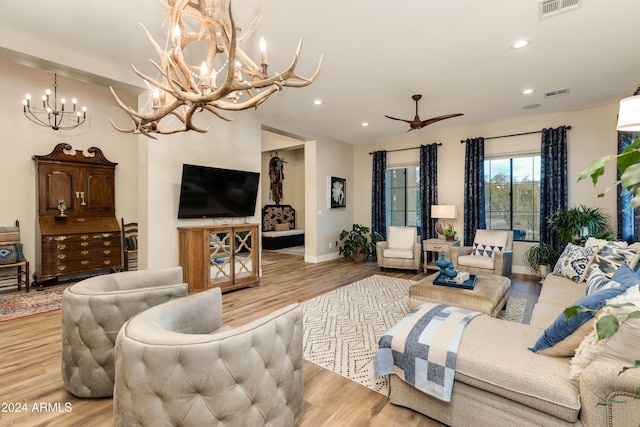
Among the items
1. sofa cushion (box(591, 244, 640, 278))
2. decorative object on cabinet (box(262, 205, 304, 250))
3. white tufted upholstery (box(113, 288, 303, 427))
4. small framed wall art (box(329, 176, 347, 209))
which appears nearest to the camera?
white tufted upholstery (box(113, 288, 303, 427))

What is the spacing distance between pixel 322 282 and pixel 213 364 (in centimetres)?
Answer: 376

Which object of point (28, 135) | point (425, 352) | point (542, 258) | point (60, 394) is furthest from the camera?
point (542, 258)

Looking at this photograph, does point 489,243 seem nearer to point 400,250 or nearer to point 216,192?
point 400,250

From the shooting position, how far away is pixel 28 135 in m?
4.77

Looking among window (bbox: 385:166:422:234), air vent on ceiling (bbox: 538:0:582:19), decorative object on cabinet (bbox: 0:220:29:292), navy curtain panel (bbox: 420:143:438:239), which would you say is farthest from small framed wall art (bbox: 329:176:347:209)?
decorative object on cabinet (bbox: 0:220:29:292)

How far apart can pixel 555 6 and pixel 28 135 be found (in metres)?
6.92

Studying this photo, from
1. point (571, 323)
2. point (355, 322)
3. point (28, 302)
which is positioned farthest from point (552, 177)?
point (28, 302)

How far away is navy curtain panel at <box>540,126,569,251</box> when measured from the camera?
16.4 ft

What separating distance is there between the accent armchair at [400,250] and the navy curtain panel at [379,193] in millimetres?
1005

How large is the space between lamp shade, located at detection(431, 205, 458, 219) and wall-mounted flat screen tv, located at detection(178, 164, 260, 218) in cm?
346

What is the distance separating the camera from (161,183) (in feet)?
12.9

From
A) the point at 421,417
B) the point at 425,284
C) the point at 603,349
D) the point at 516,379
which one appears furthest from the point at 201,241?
the point at 603,349

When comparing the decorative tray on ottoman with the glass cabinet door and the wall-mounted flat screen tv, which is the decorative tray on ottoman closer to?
the glass cabinet door

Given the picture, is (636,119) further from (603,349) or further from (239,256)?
(239,256)
